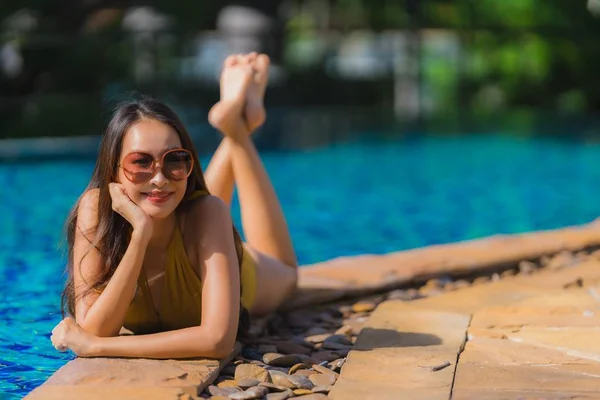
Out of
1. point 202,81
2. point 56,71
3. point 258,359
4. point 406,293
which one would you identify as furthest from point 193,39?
point 258,359

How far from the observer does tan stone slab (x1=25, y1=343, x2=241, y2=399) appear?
303 centimetres

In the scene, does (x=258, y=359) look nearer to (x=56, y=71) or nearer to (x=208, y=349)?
(x=208, y=349)

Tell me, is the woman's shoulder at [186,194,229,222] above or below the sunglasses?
below

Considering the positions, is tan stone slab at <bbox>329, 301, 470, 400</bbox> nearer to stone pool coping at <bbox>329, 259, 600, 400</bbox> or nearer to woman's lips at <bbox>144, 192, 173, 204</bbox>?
stone pool coping at <bbox>329, 259, 600, 400</bbox>

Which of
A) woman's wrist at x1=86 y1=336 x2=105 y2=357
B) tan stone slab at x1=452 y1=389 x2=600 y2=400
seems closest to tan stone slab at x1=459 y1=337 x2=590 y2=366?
tan stone slab at x1=452 y1=389 x2=600 y2=400

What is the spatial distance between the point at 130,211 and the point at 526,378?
1.44 metres

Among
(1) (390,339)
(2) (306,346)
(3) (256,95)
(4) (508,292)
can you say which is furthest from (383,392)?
(3) (256,95)

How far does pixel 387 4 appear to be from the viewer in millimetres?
20406

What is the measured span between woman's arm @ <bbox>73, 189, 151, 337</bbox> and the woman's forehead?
0.92 feet

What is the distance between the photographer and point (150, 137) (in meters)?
3.29

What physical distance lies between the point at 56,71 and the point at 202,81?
326cm

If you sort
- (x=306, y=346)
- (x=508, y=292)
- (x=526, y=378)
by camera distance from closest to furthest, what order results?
(x=526, y=378)
(x=306, y=346)
(x=508, y=292)

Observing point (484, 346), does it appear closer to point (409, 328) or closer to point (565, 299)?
point (409, 328)

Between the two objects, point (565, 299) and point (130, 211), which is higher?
point (130, 211)
